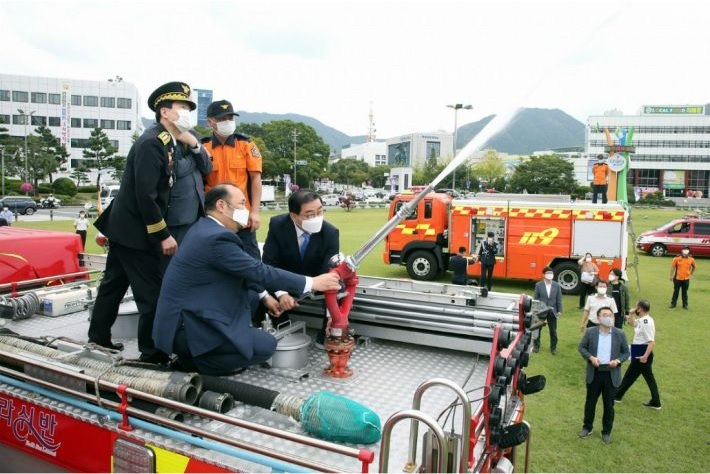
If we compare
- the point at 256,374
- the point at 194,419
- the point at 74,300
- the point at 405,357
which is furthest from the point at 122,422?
the point at 74,300

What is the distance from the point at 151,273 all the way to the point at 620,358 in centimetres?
543

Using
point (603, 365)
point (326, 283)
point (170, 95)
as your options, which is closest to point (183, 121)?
point (170, 95)

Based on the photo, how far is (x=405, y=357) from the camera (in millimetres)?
4332

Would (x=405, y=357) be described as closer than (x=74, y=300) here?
Yes

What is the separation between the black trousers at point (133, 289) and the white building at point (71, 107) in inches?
3081

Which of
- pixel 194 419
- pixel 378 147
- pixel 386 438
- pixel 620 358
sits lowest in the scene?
pixel 620 358

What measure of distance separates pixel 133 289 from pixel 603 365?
5248 mm

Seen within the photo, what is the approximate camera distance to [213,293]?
351 cm

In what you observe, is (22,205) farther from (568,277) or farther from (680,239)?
(680,239)

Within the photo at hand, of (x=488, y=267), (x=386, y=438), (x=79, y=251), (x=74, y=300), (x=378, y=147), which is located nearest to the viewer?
(x=386, y=438)

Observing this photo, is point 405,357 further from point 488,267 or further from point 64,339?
point 488,267

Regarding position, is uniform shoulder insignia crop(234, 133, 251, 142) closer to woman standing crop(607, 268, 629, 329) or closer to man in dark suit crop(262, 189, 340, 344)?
man in dark suit crop(262, 189, 340, 344)

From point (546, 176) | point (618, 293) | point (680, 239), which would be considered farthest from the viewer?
point (546, 176)

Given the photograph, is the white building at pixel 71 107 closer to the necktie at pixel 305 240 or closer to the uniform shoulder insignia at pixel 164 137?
the necktie at pixel 305 240
